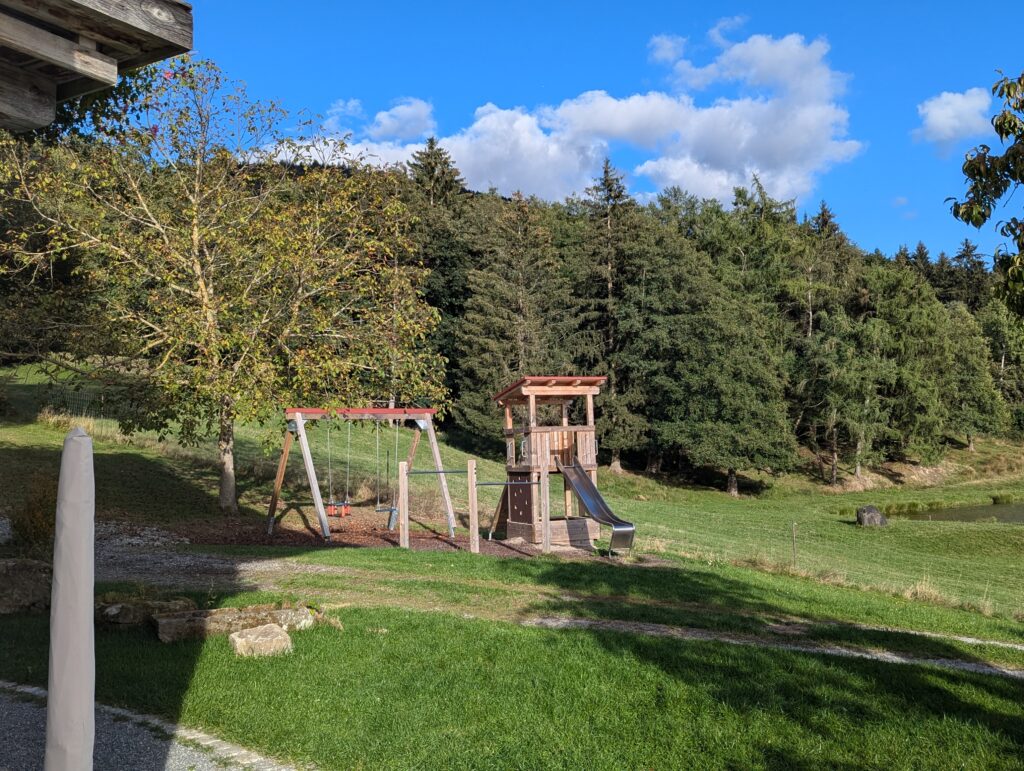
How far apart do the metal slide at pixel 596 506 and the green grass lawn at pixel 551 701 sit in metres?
7.47

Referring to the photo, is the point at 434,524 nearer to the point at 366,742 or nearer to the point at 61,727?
the point at 366,742

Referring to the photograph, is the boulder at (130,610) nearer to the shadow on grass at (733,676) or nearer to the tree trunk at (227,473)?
the shadow on grass at (733,676)

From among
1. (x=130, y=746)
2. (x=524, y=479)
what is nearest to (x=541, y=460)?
(x=524, y=479)

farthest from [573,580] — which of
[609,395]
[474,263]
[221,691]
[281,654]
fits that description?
[474,263]

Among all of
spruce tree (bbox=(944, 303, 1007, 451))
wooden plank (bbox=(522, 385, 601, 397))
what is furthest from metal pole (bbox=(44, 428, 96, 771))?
spruce tree (bbox=(944, 303, 1007, 451))

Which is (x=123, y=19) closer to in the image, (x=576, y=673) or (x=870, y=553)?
(x=576, y=673)

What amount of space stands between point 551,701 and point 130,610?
444cm

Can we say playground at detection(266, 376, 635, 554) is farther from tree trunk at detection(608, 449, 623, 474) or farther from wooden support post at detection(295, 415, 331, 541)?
tree trunk at detection(608, 449, 623, 474)

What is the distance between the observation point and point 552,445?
2039 centimetres

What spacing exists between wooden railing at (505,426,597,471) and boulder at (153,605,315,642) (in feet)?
32.8

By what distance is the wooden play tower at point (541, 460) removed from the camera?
18469 mm

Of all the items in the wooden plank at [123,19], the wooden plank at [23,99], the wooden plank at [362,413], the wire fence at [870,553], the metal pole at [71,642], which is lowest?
the wire fence at [870,553]

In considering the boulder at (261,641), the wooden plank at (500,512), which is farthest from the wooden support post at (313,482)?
the boulder at (261,641)

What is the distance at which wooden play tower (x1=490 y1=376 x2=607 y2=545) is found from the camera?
1847 centimetres
